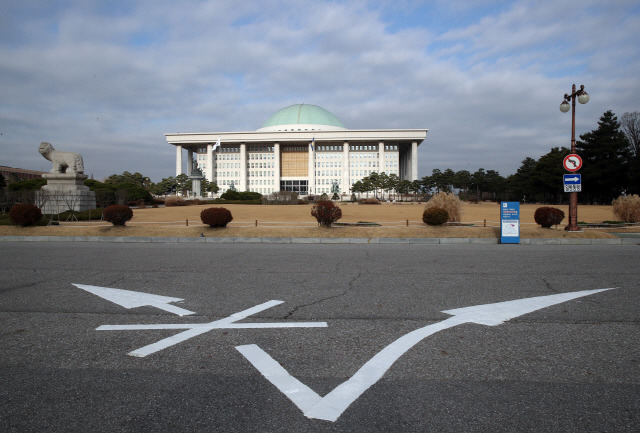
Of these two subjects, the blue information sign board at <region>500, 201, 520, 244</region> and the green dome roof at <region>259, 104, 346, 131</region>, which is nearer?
the blue information sign board at <region>500, 201, 520, 244</region>

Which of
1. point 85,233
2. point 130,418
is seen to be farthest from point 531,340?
point 85,233

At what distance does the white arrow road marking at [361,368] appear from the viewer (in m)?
2.79

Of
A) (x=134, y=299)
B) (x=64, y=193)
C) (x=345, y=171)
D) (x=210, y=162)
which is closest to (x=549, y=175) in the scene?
(x=64, y=193)

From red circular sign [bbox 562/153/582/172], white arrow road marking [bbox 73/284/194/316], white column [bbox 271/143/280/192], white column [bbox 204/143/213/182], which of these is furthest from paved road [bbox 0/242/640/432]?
white column [bbox 204/143/213/182]

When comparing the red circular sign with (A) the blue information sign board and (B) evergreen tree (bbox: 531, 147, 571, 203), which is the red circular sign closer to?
(A) the blue information sign board

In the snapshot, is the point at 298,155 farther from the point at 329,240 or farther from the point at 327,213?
the point at 329,240

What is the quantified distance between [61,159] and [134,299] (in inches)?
1094

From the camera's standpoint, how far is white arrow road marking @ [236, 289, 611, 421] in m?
2.79

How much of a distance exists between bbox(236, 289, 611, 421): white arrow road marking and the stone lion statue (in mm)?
30353

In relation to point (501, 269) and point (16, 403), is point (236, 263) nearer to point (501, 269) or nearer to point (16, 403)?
point (501, 269)

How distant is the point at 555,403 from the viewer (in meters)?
2.82

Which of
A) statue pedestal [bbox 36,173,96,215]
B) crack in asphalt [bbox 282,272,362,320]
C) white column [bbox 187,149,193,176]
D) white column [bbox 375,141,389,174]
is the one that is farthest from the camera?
white column [bbox 187,149,193,176]

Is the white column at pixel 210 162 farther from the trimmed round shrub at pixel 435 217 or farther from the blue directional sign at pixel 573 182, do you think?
the blue directional sign at pixel 573 182

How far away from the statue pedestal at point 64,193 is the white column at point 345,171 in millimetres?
81583
